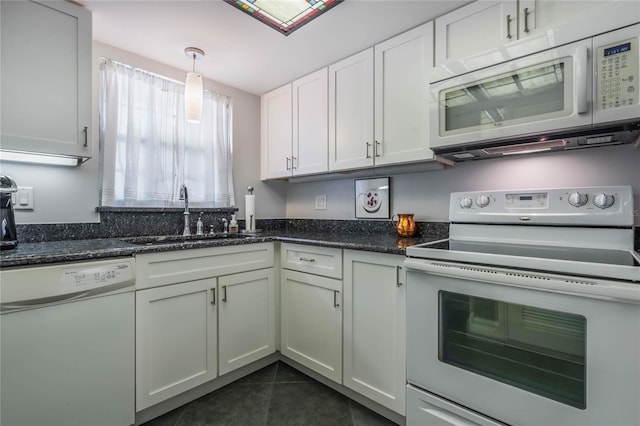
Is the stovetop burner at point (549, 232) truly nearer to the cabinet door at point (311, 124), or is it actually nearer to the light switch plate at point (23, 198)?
the cabinet door at point (311, 124)

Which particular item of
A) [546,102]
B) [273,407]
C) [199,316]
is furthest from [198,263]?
[546,102]

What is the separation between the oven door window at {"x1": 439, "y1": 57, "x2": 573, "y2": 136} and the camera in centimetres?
120

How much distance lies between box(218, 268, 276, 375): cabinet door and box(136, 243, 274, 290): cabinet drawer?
0.06 m

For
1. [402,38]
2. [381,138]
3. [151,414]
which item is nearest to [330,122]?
[381,138]

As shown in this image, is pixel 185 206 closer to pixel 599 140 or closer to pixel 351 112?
pixel 351 112

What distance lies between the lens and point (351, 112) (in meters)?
2.04

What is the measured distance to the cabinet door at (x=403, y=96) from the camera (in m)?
1.68

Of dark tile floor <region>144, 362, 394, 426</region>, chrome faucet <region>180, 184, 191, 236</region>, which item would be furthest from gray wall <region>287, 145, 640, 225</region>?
dark tile floor <region>144, 362, 394, 426</region>

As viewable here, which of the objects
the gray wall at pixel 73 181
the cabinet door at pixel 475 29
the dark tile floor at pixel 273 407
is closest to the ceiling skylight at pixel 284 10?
the cabinet door at pixel 475 29

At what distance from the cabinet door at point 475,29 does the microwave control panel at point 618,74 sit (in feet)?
1.31

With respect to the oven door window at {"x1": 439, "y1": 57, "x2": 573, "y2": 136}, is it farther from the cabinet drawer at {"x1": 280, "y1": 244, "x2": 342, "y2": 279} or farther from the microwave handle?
the cabinet drawer at {"x1": 280, "y1": 244, "x2": 342, "y2": 279}

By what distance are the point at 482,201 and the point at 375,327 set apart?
85cm

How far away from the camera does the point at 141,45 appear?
1.89 m

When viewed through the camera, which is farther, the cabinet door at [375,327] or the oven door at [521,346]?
the cabinet door at [375,327]
